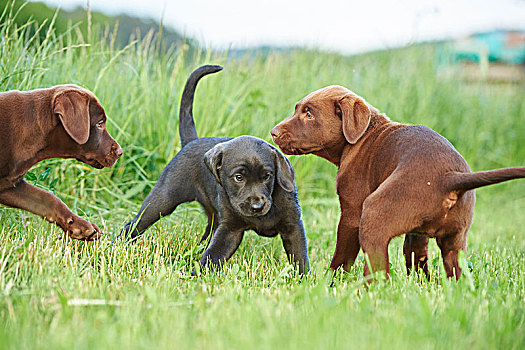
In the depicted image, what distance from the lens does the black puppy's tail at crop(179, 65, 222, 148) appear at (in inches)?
175

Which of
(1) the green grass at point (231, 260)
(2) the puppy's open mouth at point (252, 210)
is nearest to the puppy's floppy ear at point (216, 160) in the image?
(2) the puppy's open mouth at point (252, 210)

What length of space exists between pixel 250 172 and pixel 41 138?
136cm

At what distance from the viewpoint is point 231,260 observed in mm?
4164

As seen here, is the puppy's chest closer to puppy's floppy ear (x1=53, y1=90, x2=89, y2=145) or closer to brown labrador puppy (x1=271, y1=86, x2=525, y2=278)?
brown labrador puppy (x1=271, y1=86, x2=525, y2=278)

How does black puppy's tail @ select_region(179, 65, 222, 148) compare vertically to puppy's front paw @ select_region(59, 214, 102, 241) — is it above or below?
above

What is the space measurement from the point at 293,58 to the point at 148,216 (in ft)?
18.6

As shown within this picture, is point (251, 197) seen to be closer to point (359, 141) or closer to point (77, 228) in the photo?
point (359, 141)

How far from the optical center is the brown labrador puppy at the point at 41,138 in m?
3.43

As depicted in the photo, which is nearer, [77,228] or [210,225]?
[77,228]

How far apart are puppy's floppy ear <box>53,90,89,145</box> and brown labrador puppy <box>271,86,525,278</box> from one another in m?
1.33

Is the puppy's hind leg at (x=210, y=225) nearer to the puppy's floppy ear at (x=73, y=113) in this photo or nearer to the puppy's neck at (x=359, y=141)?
the puppy's neck at (x=359, y=141)

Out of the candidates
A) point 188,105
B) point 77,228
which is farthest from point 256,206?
point 188,105

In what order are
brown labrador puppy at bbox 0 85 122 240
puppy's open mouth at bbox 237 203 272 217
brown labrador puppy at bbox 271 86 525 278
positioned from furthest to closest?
puppy's open mouth at bbox 237 203 272 217 → brown labrador puppy at bbox 0 85 122 240 → brown labrador puppy at bbox 271 86 525 278

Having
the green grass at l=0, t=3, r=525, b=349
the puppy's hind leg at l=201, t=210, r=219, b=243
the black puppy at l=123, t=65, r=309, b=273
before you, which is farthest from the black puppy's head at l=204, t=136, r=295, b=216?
the puppy's hind leg at l=201, t=210, r=219, b=243
